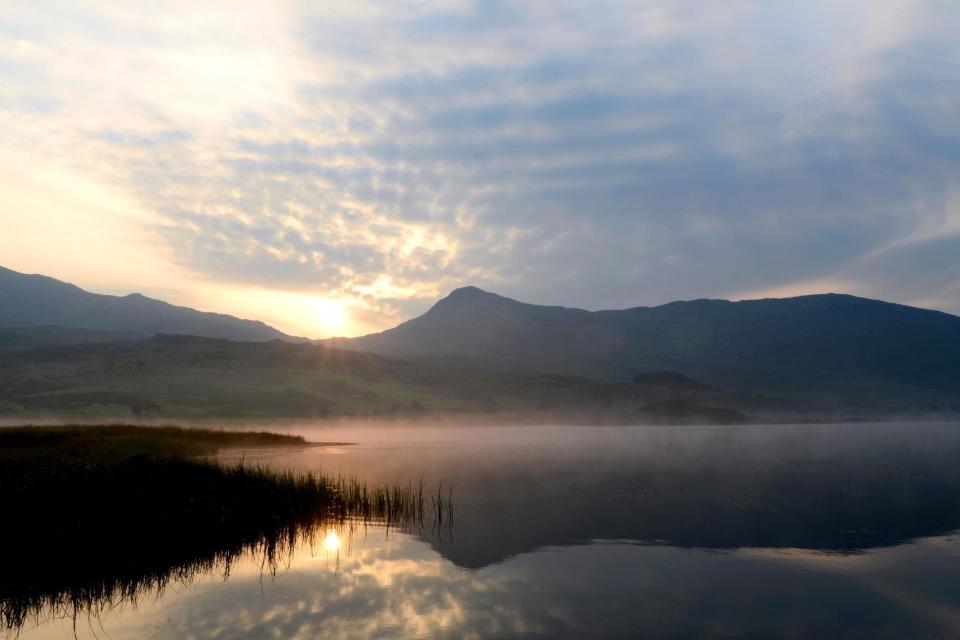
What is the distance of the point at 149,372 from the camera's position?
16325cm

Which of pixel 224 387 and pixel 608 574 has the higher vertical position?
pixel 224 387

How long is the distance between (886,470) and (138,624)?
47.9 metres

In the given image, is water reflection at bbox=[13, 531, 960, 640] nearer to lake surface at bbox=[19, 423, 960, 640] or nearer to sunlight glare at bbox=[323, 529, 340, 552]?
lake surface at bbox=[19, 423, 960, 640]

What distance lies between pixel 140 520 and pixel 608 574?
1541 cm

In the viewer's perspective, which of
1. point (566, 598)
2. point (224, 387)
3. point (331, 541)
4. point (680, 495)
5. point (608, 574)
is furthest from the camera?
point (224, 387)

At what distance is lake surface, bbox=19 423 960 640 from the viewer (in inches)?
600

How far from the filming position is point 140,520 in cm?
2325

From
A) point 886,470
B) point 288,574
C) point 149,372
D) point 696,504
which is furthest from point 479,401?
point 288,574

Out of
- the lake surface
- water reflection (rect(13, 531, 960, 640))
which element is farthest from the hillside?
water reflection (rect(13, 531, 960, 640))

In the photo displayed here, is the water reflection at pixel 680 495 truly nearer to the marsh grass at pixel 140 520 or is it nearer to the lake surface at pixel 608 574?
the lake surface at pixel 608 574

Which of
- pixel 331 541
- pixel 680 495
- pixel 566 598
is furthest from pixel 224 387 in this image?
pixel 566 598

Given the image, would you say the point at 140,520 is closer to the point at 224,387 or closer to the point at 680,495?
the point at 680,495

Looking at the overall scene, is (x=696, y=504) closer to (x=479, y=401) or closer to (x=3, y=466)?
(x=3, y=466)

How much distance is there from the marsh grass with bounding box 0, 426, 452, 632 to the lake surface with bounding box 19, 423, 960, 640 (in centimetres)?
101
